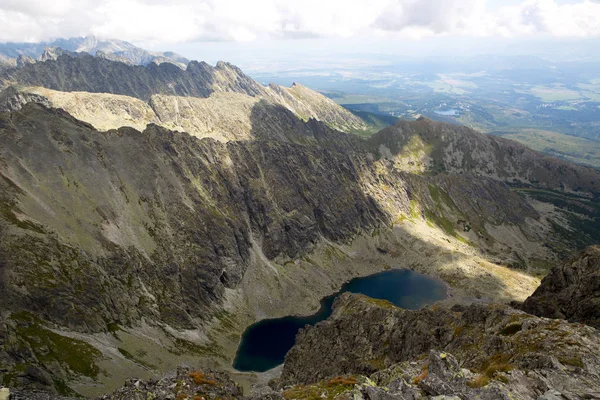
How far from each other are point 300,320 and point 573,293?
357 ft

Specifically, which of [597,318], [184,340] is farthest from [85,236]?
[597,318]

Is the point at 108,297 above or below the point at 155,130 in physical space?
below

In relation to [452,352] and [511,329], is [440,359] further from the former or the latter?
[511,329]

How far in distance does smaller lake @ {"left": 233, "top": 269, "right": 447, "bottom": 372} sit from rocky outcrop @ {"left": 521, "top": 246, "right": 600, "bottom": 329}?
290ft

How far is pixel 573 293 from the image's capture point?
70.1m

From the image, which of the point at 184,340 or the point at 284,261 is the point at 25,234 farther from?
the point at 284,261

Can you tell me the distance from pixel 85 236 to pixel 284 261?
95.0 meters

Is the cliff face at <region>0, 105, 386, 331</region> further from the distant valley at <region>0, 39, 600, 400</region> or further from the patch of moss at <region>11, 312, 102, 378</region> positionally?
the patch of moss at <region>11, 312, 102, 378</region>

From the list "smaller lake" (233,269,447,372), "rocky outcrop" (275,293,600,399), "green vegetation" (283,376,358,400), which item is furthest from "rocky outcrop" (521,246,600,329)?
"smaller lake" (233,269,447,372)

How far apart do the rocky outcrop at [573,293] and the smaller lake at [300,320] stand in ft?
290

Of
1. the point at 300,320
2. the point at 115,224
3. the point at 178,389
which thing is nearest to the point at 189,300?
the point at 115,224

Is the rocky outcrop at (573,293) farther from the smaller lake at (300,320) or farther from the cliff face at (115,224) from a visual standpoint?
the cliff face at (115,224)

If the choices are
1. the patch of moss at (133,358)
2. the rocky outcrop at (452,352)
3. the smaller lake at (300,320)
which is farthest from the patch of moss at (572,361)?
the smaller lake at (300,320)

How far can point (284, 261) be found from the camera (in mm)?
191875
